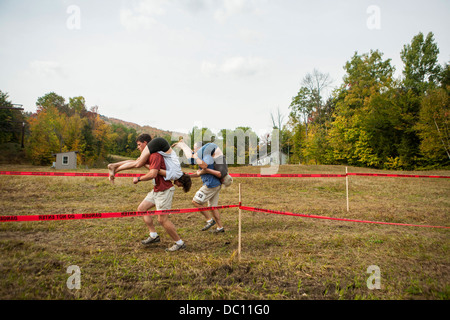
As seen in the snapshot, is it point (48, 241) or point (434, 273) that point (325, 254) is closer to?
point (434, 273)

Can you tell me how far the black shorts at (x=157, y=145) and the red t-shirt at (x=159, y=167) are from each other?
0.10 meters

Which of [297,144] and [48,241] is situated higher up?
[297,144]

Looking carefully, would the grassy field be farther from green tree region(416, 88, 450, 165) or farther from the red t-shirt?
green tree region(416, 88, 450, 165)

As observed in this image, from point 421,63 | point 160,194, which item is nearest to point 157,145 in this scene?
point 160,194

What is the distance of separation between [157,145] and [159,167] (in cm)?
43

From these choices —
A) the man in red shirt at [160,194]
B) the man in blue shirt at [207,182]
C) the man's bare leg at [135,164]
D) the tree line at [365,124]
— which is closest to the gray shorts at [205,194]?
the man in blue shirt at [207,182]

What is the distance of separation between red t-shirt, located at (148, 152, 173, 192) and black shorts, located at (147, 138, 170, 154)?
0.31 ft

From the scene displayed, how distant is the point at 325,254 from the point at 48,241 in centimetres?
580

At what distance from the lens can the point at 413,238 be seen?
559 centimetres

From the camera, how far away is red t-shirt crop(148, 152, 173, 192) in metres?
4.47

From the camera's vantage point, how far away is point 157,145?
4574mm

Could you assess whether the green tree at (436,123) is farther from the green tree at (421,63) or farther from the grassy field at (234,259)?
the grassy field at (234,259)

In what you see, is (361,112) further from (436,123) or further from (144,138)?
(144,138)

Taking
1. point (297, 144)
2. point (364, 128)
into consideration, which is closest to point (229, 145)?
point (297, 144)
